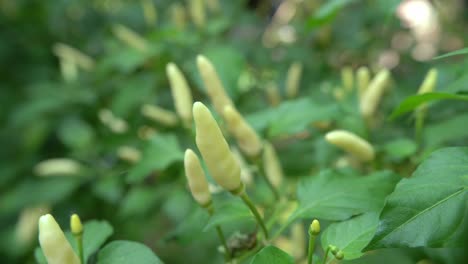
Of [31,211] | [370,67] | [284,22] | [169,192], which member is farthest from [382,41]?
[31,211]

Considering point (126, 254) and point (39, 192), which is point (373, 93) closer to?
point (126, 254)

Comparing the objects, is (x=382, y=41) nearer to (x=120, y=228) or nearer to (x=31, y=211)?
(x=120, y=228)

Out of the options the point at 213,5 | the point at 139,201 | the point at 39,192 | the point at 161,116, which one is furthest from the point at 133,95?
the point at 213,5

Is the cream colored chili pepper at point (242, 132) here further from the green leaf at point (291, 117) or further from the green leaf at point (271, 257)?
the green leaf at point (271, 257)

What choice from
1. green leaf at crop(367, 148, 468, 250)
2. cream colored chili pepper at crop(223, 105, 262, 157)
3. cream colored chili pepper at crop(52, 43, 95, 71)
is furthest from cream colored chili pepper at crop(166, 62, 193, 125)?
cream colored chili pepper at crop(52, 43, 95, 71)

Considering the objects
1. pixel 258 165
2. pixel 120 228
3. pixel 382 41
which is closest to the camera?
pixel 258 165
